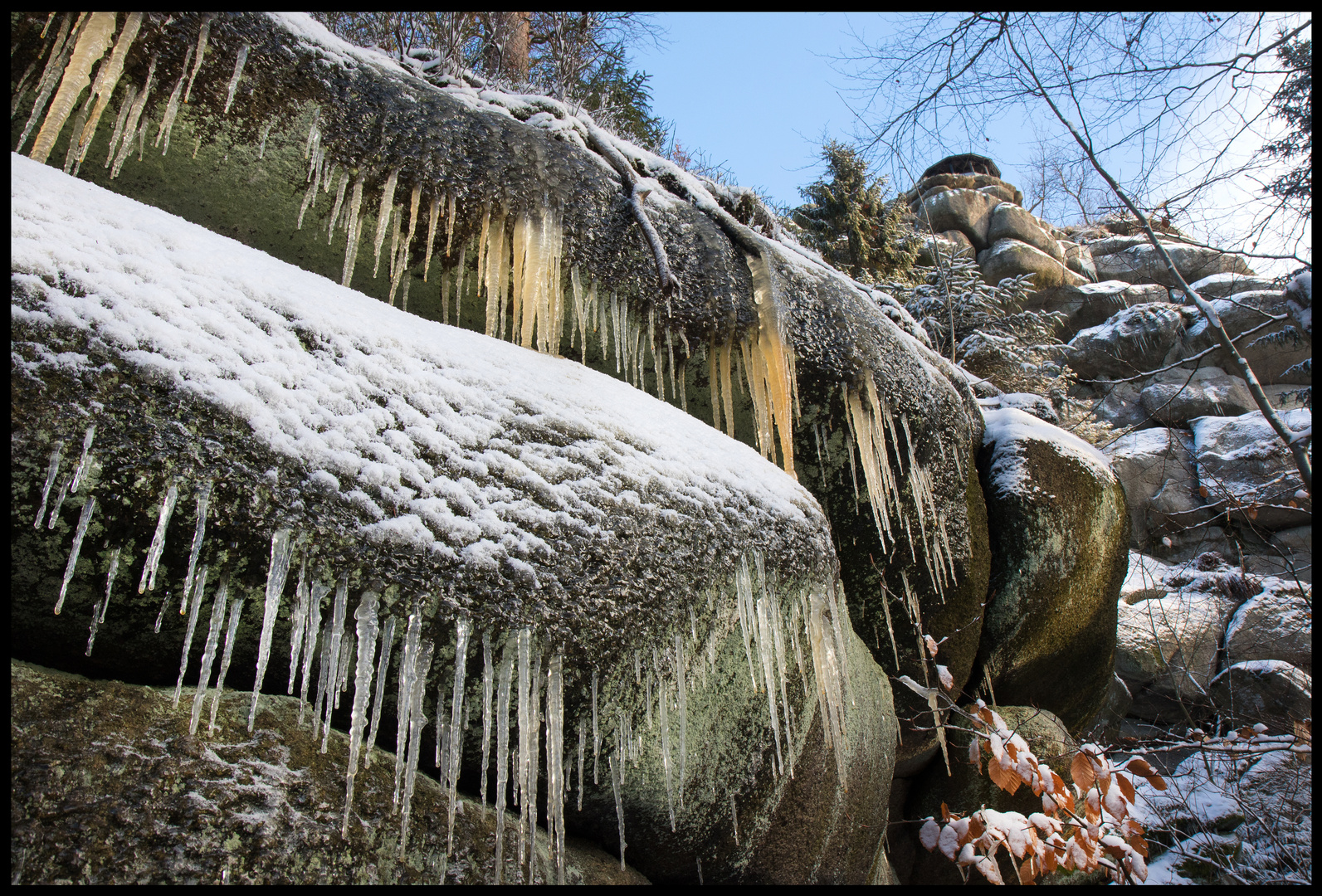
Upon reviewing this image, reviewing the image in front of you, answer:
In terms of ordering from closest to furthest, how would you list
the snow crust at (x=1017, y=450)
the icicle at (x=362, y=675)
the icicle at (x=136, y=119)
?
the icicle at (x=362, y=675)
the icicle at (x=136, y=119)
the snow crust at (x=1017, y=450)

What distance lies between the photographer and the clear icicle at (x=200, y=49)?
2371 millimetres

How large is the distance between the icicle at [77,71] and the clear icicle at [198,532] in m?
1.76

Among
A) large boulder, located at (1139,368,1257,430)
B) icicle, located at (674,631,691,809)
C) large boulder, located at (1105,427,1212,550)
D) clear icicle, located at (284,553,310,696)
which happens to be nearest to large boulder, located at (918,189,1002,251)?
large boulder, located at (1139,368,1257,430)

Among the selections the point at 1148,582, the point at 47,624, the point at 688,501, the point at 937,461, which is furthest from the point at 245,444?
the point at 1148,582

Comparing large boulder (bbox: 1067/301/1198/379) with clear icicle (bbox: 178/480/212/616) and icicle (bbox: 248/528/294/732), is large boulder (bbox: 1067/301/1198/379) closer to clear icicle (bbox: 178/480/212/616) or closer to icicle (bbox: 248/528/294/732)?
icicle (bbox: 248/528/294/732)

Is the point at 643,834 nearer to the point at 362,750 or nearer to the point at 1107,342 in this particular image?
the point at 362,750

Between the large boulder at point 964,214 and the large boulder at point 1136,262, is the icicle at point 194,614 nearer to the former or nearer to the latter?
the large boulder at point 964,214

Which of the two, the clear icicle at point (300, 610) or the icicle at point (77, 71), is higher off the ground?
the icicle at point (77, 71)

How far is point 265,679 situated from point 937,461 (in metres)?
3.76

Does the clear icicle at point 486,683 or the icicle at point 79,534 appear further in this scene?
the clear icicle at point 486,683

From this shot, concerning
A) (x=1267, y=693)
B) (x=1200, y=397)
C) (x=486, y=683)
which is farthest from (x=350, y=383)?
(x=1200, y=397)

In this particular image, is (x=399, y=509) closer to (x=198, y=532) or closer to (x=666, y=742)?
(x=198, y=532)

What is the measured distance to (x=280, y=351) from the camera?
1.67 metres

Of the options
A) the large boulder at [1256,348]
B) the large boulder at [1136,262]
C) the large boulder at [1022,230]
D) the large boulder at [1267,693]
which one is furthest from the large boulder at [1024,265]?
the large boulder at [1267,693]
